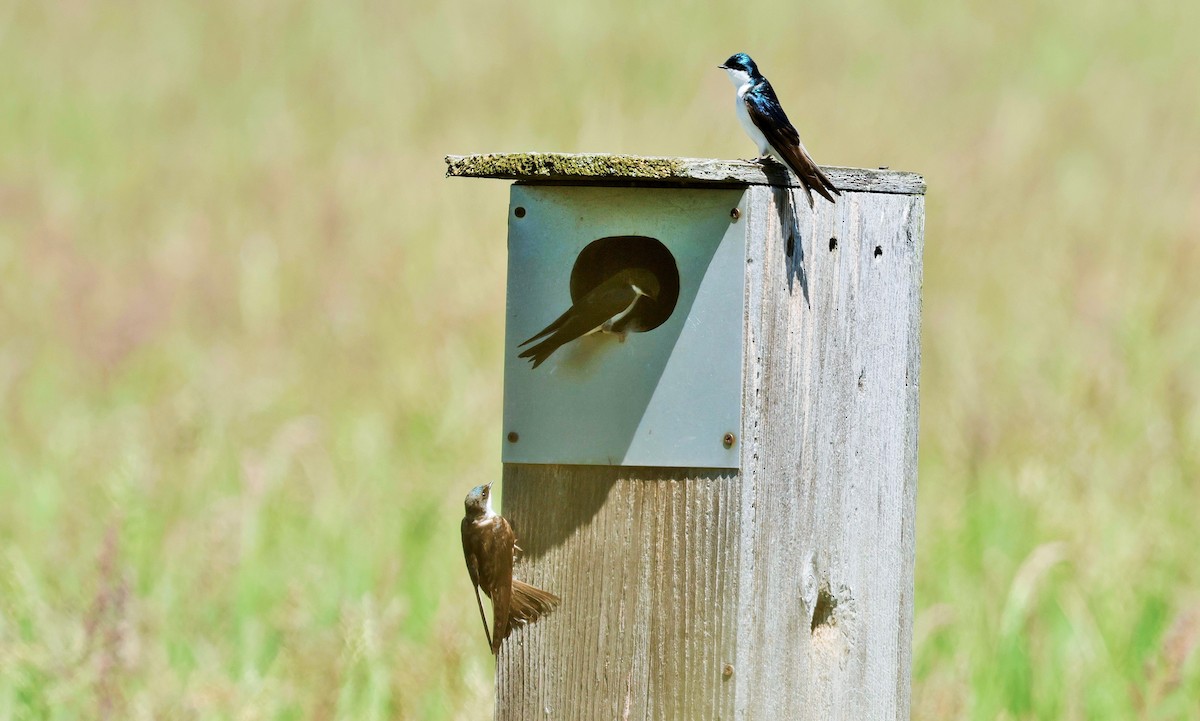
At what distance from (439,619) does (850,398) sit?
1401 mm

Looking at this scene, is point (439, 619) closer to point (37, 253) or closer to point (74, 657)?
point (74, 657)

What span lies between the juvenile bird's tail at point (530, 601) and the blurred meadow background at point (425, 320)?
1.15 ft

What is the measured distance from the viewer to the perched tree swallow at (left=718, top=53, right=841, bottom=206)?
201 centimetres

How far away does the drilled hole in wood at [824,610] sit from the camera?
2.18 metres

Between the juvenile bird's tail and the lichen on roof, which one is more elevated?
the lichen on roof

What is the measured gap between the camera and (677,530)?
206cm

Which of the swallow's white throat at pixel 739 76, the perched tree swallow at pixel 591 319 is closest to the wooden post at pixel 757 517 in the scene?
the perched tree swallow at pixel 591 319

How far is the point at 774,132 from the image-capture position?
6.84 ft

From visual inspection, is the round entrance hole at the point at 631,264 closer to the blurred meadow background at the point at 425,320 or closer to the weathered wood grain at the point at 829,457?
the weathered wood grain at the point at 829,457

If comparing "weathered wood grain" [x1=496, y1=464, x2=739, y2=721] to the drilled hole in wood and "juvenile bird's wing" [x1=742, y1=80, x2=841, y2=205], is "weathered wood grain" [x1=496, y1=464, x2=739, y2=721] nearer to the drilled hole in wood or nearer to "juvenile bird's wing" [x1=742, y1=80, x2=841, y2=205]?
the drilled hole in wood

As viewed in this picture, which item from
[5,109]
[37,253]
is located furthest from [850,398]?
[5,109]

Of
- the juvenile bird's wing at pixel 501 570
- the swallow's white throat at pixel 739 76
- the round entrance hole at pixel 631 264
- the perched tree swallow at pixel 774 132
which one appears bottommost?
the juvenile bird's wing at pixel 501 570

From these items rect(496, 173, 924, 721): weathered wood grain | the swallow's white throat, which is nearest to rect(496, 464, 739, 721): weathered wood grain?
rect(496, 173, 924, 721): weathered wood grain

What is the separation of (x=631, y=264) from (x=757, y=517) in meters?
0.77
